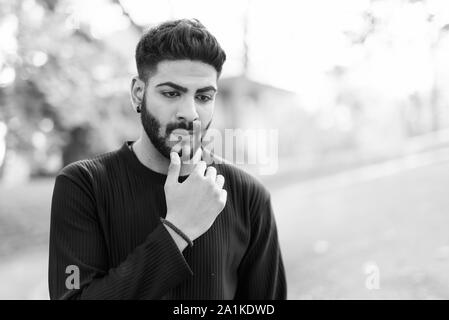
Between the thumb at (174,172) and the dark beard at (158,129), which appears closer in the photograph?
the thumb at (174,172)

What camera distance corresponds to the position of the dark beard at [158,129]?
153cm

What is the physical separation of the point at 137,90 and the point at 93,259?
26.0 inches

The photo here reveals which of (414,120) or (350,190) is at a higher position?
(414,120)

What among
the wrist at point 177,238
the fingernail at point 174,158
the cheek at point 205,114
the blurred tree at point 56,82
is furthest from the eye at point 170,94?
the blurred tree at point 56,82

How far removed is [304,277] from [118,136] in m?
5.77

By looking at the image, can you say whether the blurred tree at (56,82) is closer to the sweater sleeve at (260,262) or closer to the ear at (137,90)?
the ear at (137,90)

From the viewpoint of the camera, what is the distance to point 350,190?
4445 millimetres

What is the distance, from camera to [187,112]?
4.94 ft

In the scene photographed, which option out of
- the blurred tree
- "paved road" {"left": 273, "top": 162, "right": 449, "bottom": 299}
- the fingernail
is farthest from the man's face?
the blurred tree

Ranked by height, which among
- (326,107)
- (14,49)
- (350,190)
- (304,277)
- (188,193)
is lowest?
(304,277)

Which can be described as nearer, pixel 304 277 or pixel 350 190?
pixel 304 277

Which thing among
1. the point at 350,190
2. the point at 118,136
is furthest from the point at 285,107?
the point at 350,190

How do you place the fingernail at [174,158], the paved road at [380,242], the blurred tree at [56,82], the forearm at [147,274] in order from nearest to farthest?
the forearm at [147,274] < the fingernail at [174,158] < the paved road at [380,242] < the blurred tree at [56,82]

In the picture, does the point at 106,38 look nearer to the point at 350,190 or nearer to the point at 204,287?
the point at 350,190
